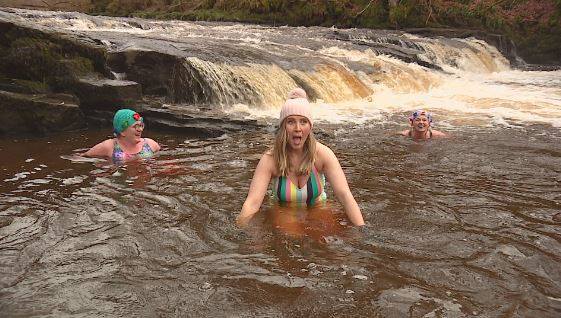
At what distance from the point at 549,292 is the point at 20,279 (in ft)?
11.8

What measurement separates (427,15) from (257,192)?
82.7 ft

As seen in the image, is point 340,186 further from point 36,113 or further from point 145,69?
point 145,69

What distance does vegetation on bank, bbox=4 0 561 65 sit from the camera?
24641mm

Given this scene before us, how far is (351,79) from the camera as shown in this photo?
1404 cm

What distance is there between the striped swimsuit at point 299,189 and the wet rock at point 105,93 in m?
5.58

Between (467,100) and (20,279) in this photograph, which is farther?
(467,100)

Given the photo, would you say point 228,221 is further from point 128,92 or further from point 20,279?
point 128,92

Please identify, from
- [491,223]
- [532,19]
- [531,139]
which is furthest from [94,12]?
[491,223]

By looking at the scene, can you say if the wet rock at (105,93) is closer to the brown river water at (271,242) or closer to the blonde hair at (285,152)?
the brown river water at (271,242)

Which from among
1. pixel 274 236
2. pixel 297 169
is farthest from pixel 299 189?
pixel 274 236

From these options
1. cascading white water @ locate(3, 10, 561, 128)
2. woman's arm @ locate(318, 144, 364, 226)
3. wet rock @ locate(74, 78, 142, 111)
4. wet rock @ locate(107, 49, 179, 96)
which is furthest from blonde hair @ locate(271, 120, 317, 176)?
wet rock @ locate(107, 49, 179, 96)

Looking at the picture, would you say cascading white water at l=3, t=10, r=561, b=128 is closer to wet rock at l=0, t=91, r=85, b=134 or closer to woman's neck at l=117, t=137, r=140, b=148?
wet rock at l=0, t=91, r=85, b=134

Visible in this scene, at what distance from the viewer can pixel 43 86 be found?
9367mm

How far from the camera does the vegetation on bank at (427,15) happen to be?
24.6 meters
